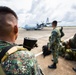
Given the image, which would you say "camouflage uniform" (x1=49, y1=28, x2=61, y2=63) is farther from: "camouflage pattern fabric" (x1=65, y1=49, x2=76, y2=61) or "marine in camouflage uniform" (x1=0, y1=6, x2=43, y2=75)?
"marine in camouflage uniform" (x1=0, y1=6, x2=43, y2=75)

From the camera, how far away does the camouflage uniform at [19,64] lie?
1631 millimetres

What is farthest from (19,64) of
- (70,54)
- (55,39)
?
(70,54)

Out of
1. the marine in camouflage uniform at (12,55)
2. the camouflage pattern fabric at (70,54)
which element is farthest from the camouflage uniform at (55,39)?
the marine in camouflage uniform at (12,55)

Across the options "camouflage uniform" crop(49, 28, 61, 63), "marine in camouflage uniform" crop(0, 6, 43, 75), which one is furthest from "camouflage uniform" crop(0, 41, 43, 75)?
"camouflage uniform" crop(49, 28, 61, 63)

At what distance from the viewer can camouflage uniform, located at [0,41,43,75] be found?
1631mm

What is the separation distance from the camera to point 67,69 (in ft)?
26.8

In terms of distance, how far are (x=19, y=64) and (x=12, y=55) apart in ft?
0.31

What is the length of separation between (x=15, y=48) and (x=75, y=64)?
7.51 meters

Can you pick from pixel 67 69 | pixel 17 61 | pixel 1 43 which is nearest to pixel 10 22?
pixel 1 43

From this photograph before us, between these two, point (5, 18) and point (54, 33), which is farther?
point (54, 33)

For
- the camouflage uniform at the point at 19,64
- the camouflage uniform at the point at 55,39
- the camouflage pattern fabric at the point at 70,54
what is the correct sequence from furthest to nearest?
1. the camouflage pattern fabric at the point at 70,54
2. the camouflage uniform at the point at 55,39
3. the camouflage uniform at the point at 19,64

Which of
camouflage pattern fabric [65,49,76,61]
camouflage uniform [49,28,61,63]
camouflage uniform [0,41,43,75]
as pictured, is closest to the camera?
camouflage uniform [0,41,43,75]

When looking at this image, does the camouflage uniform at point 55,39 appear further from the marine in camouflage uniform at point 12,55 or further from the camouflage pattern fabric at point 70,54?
the marine in camouflage uniform at point 12,55

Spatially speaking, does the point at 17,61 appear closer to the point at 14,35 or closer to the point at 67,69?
the point at 14,35
